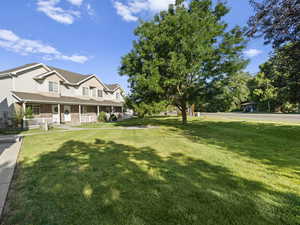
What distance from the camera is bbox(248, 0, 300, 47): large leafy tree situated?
17.7 ft

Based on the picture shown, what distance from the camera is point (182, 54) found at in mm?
10953

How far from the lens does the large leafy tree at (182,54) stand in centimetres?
1104

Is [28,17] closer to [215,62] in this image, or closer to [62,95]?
[62,95]

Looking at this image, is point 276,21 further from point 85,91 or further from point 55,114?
point 85,91

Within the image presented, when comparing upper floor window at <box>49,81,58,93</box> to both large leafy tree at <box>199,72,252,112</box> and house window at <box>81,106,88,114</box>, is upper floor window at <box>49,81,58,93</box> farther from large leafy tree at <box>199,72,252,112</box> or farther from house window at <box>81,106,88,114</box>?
large leafy tree at <box>199,72,252,112</box>

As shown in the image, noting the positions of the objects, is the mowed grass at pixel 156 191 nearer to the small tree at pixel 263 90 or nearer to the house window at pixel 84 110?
the house window at pixel 84 110

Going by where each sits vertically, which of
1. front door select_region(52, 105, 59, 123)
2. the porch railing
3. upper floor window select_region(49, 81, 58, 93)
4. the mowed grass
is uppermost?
upper floor window select_region(49, 81, 58, 93)

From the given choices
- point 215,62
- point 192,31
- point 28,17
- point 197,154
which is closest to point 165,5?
point 192,31

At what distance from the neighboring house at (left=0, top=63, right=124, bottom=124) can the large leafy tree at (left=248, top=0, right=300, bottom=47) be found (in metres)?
17.5

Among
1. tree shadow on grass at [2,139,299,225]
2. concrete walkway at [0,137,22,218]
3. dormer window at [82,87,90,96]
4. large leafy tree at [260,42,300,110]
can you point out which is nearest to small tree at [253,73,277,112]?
large leafy tree at [260,42,300,110]

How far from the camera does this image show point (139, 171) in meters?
3.82

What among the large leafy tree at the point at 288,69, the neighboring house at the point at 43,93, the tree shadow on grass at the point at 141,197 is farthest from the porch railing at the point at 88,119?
the large leafy tree at the point at 288,69

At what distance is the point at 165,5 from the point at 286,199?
52.4 ft

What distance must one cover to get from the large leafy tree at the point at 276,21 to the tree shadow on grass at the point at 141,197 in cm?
641
